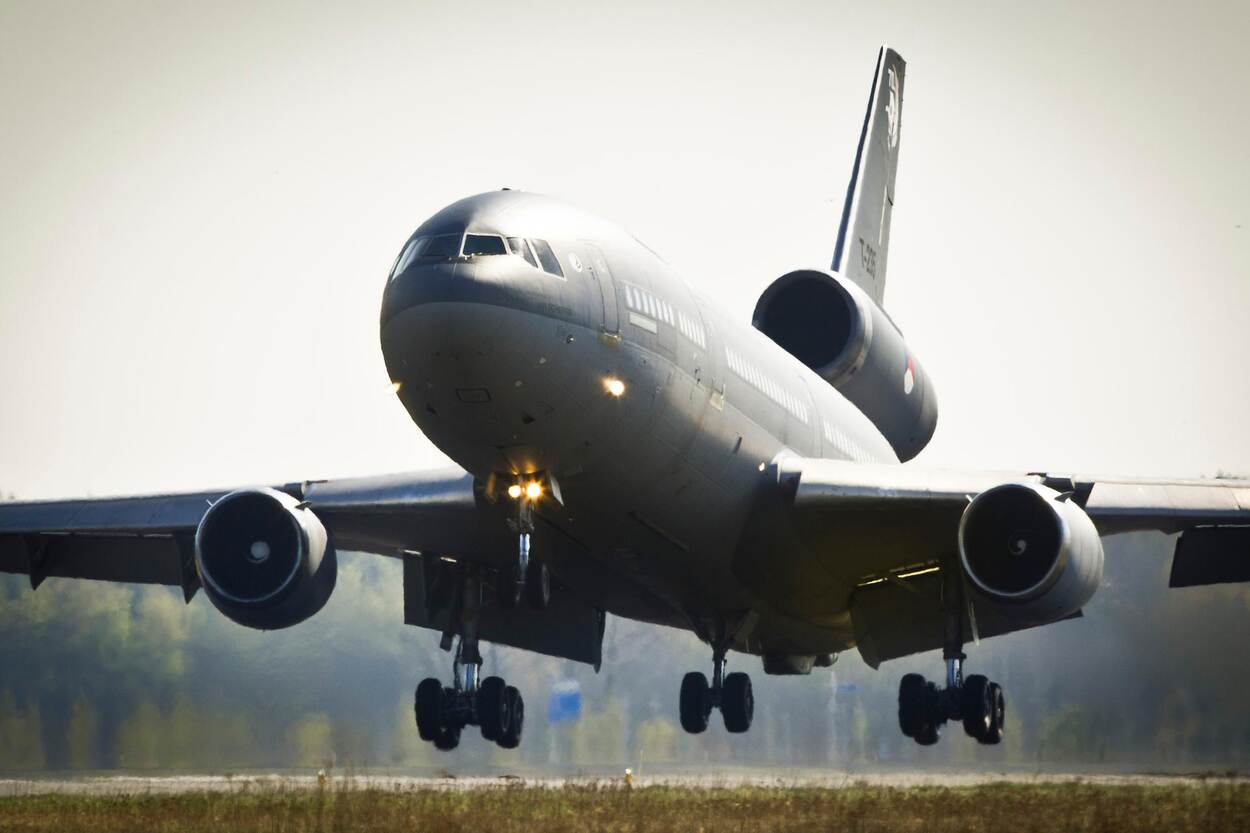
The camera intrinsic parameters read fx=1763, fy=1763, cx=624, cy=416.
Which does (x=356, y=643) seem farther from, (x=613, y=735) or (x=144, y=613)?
(x=613, y=735)

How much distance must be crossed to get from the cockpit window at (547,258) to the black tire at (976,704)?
9951 mm

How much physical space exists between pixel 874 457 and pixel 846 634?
3.08 metres

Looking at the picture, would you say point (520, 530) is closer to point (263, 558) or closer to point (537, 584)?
point (537, 584)

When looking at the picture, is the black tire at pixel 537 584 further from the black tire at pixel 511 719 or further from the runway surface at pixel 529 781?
the runway surface at pixel 529 781

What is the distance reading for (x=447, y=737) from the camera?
24.2 meters

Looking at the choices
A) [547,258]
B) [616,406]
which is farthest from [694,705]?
[547,258]

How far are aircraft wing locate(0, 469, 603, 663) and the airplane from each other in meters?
0.05

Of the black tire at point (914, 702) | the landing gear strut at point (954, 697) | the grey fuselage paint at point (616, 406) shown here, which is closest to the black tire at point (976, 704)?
the landing gear strut at point (954, 697)

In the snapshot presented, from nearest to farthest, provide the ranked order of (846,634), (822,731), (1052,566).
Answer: (1052,566) < (846,634) < (822,731)

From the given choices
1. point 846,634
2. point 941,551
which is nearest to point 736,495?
point 941,551

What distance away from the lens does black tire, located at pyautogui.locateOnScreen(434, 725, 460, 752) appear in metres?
Answer: 24.0

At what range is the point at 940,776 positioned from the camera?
1670 inches

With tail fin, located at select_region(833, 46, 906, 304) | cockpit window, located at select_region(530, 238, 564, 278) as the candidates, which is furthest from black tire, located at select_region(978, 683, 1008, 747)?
tail fin, located at select_region(833, 46, 906, 304)

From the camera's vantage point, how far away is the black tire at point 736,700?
28141 millimetres
